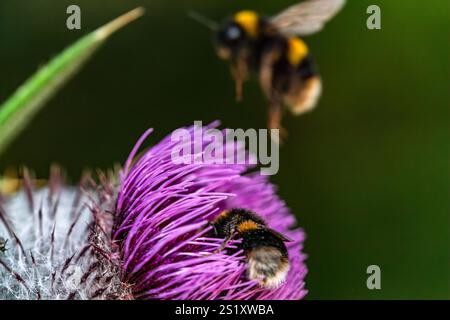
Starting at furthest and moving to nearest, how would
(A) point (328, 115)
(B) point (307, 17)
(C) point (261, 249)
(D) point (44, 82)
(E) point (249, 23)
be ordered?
(A) point (328, 115)
(E) point (249, 23)
(B) point (307, 17)
(D) point (44, 82)
(C) point (261, 249)

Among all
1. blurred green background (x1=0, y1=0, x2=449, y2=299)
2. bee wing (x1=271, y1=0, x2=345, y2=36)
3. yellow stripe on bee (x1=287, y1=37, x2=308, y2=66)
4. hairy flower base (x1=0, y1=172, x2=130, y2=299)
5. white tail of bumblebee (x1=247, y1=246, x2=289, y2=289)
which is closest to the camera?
white tail of bumblebee (x1=247, y1=246, x2=289, y2=289)

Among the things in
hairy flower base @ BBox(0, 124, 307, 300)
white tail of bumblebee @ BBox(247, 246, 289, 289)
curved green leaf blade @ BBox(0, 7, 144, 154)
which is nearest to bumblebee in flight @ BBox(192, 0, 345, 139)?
hairy flower base @ BBox(0, 124, 307, 300)

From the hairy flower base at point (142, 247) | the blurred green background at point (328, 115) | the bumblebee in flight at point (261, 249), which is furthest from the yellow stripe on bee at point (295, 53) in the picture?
the blurred green background at point (328, 115)

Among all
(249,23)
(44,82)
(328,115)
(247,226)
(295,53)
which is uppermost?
(249,23)

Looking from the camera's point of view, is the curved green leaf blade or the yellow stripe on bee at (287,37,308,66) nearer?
the curved green leaf blade

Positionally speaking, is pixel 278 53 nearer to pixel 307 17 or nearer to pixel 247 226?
pixel 307 17

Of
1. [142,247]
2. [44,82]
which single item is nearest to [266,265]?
[142,247]

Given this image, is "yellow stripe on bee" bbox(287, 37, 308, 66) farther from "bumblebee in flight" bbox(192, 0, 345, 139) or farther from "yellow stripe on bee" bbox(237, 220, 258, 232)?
"yellow stripe on bee" bbox(237, 220, 258, 232)

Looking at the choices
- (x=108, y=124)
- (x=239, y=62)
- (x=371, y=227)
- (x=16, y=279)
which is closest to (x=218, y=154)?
(x=239, y=62)
